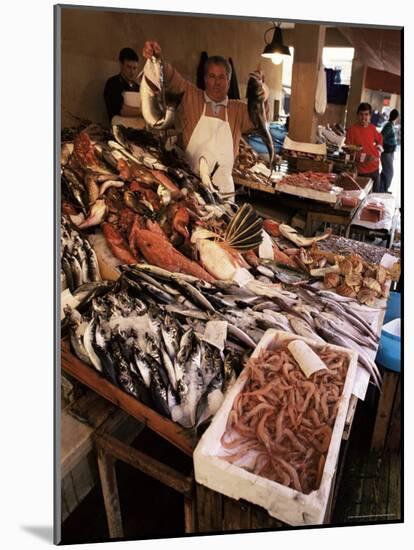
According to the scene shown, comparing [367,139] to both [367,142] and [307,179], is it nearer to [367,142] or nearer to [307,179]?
[367,142]

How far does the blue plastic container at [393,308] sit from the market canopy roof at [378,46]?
1.08 m

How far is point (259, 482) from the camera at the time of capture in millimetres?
2029

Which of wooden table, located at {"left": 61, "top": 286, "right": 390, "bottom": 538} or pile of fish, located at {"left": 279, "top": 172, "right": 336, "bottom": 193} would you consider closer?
wooden table, located at {"left": 61, "top": 286, "right": 390, "bottom": 538}

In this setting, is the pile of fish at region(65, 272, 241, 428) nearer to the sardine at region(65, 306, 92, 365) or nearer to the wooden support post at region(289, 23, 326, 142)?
the sardine at region(65, 306, 92, 365)

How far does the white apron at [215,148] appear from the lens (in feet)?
7.29

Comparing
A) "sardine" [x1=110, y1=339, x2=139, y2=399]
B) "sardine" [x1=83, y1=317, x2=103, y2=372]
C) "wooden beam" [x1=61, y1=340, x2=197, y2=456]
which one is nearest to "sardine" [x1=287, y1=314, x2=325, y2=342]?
"wooden beam" [x1=61, y1=340, x2=197, y2=456]

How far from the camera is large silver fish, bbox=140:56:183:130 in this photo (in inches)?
81.4

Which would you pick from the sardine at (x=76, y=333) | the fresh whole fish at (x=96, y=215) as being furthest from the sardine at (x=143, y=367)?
the fresh whole fish at (x=96, y=215)

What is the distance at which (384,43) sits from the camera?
2229 millimetres

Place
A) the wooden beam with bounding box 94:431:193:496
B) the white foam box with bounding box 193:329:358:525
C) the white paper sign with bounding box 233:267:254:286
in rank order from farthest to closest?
the white paper sign with bounding box 233:267:254:286 → the wooden beam with bounding box 94:431:193:496 → the white foam box with bounding box 193:329:358:525

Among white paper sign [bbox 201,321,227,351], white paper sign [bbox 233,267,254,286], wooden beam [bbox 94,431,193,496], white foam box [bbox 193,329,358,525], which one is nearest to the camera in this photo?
white foam box [bbox 193,329,358,525]

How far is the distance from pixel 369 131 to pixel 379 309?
0.87 metres

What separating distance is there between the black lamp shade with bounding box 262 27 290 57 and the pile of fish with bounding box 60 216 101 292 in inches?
45.9

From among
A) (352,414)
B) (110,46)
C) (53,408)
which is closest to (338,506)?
(352,414)
